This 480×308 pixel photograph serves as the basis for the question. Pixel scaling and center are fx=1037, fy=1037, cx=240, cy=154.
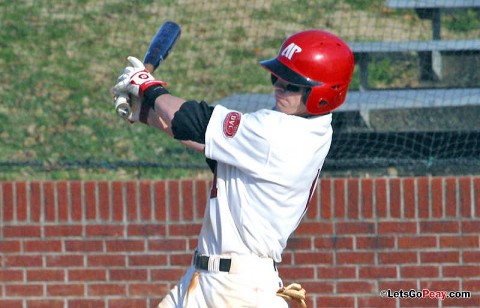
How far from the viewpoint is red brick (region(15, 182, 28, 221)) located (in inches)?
252

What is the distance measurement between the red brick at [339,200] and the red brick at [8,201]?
1.99m

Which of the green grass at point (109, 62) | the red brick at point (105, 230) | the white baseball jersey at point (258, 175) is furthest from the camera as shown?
the green grass at point (109, 62)

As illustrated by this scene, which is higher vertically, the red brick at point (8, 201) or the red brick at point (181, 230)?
the red brick at point (8, 201)

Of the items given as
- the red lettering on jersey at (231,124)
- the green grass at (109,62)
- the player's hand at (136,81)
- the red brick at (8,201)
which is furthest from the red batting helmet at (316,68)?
the green grass at (109,62)

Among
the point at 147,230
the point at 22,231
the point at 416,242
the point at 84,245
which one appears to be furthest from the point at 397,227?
the point at 22,231

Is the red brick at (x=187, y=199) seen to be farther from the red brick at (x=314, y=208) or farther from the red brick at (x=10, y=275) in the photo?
the red brick at (x=10, y=275)

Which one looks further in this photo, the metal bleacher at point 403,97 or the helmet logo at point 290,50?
the metal bleacher at point 403,97

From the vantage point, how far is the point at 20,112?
25.2 ft

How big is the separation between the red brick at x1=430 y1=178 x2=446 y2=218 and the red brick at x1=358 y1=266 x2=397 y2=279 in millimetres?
421

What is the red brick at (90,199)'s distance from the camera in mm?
6363

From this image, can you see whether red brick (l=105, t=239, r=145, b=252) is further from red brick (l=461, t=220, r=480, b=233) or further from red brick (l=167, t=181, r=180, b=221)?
red brick (l=461, t=220, r=480, b=233)

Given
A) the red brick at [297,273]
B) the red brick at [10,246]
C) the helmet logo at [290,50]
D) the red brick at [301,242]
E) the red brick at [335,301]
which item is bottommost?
the red brick at [335,301]

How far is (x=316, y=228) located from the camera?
248 inches

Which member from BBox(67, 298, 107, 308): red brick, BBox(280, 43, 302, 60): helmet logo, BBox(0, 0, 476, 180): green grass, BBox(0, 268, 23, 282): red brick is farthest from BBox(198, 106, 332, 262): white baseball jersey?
BBox(0, 0, 476, 180): green grass
